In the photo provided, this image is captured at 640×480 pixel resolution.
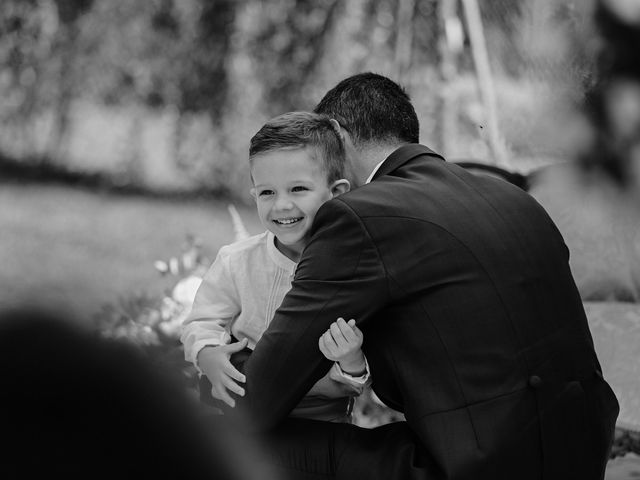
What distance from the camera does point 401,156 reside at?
2.14 meters

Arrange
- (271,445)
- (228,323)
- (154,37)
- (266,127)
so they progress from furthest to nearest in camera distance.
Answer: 1. (154,37)
2. (228,323)
3. (266,127)
4. (271,445)

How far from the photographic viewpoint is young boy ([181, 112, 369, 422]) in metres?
2.16

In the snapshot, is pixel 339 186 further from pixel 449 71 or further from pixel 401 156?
pixel 449 71

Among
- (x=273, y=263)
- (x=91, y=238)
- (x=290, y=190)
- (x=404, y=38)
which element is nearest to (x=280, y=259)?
(x=273, y=263)

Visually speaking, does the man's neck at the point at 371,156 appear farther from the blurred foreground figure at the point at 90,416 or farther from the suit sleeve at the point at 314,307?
the blurred foreground figure at the point at 90,416

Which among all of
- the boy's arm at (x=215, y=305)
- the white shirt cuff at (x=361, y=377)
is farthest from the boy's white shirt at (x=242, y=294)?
the white shirt cuff at (x=361, y=377)

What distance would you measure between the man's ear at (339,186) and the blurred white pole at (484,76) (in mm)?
1876

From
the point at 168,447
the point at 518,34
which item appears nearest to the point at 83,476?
the point at 168,447

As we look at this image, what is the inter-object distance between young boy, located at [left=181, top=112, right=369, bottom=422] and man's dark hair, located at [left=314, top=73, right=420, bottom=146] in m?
0.06

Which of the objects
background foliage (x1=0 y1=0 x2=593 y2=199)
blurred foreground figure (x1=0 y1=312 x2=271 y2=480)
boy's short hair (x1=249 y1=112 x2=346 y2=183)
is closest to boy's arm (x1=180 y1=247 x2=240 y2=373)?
boy's short hair (x1=249 y1=112 x2=346 y2=183)

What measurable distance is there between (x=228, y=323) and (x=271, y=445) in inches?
17.6

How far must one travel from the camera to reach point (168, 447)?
72cm

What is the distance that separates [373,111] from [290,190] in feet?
1.00

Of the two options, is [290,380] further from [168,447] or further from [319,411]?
[168,447]
